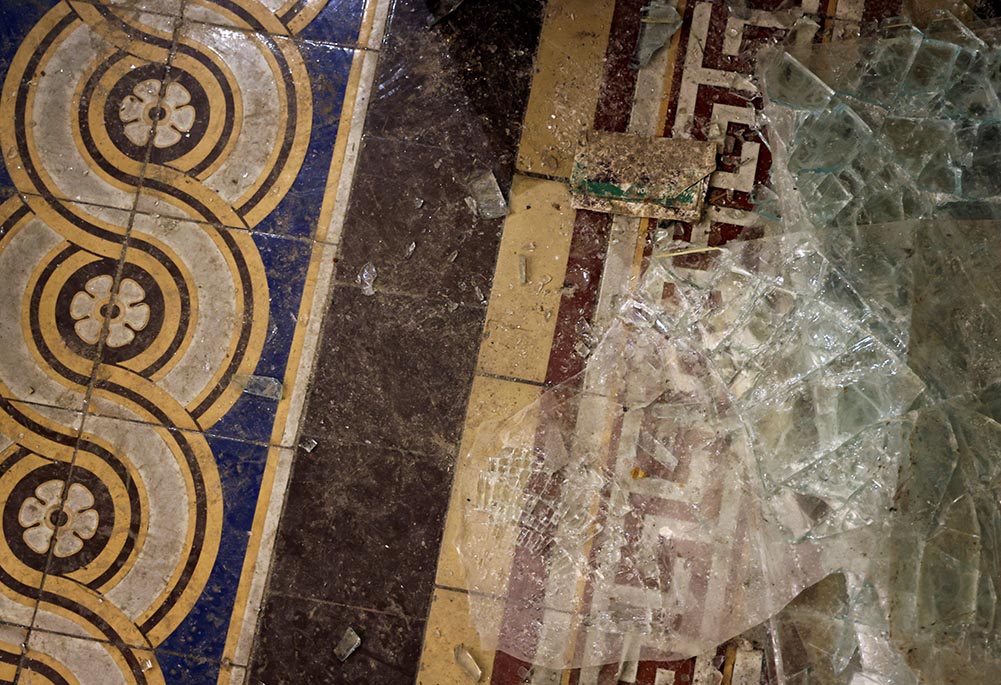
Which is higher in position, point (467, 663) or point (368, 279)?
point (368, 279)

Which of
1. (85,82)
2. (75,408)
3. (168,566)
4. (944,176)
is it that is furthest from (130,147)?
(944,176)

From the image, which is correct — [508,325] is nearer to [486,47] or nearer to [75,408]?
[486,47]

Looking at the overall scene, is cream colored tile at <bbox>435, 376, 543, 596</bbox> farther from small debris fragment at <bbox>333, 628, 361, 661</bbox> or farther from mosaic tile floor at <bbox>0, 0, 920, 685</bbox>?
small debris fragment at <bbox>333, 628, 361, 661</bbox>

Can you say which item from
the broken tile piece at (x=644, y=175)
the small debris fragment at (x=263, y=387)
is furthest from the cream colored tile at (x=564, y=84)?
the small debris fragment at (x=263, y=387)

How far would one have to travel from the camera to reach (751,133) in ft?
12.0

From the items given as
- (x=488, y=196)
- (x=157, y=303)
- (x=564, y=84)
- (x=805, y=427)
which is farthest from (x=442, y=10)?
(x=805, y=427)

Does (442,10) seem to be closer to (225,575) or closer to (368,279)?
(368,279)

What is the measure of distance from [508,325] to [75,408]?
201cm

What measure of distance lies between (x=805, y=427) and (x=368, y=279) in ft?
6.47

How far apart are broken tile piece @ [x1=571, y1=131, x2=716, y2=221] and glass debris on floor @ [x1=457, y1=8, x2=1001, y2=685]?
0.8 inches

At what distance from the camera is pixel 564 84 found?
12.2 ft

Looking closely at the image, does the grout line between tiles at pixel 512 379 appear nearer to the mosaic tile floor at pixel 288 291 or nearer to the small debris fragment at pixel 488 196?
the mosaic tile floor at pixel 288 291

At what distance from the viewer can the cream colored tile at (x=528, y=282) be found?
144 inches

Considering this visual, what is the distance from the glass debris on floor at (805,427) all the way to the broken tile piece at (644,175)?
21 millimetres
